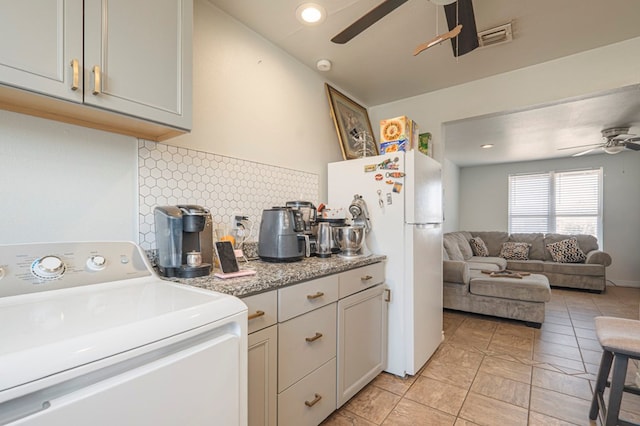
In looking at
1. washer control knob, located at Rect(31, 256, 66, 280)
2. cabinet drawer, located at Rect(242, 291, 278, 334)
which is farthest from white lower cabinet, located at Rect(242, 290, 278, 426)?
washer control knob, located at Rect(31, 256, 66, 280)

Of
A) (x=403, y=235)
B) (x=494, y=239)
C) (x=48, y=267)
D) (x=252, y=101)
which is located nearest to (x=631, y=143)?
(x=494, y=239)

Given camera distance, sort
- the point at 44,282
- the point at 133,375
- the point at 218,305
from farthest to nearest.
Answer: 1. the point at 44,282
2. the point at 218,305
3. the point at 133,375

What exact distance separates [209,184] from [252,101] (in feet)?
2.14

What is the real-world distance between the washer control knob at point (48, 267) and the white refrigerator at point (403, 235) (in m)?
1.71

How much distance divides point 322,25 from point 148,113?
1.28 meters

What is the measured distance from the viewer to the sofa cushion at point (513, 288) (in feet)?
10.3

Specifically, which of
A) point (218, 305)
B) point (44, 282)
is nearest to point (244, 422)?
point (218, 305)

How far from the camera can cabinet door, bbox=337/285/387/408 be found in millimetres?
1680

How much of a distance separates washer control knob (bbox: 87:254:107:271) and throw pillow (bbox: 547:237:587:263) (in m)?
6.21

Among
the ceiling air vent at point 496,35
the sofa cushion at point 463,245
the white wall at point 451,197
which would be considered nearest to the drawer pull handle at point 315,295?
the ceiling air vent at point 496,35

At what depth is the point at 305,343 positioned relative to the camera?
1.43 m

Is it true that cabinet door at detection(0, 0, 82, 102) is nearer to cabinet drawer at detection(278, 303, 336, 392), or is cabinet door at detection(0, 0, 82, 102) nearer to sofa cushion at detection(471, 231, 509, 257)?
cabinet drawer at detection(278, 303, 336, 392)

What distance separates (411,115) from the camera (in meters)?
2.93

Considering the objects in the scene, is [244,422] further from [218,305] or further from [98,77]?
[98,77]
